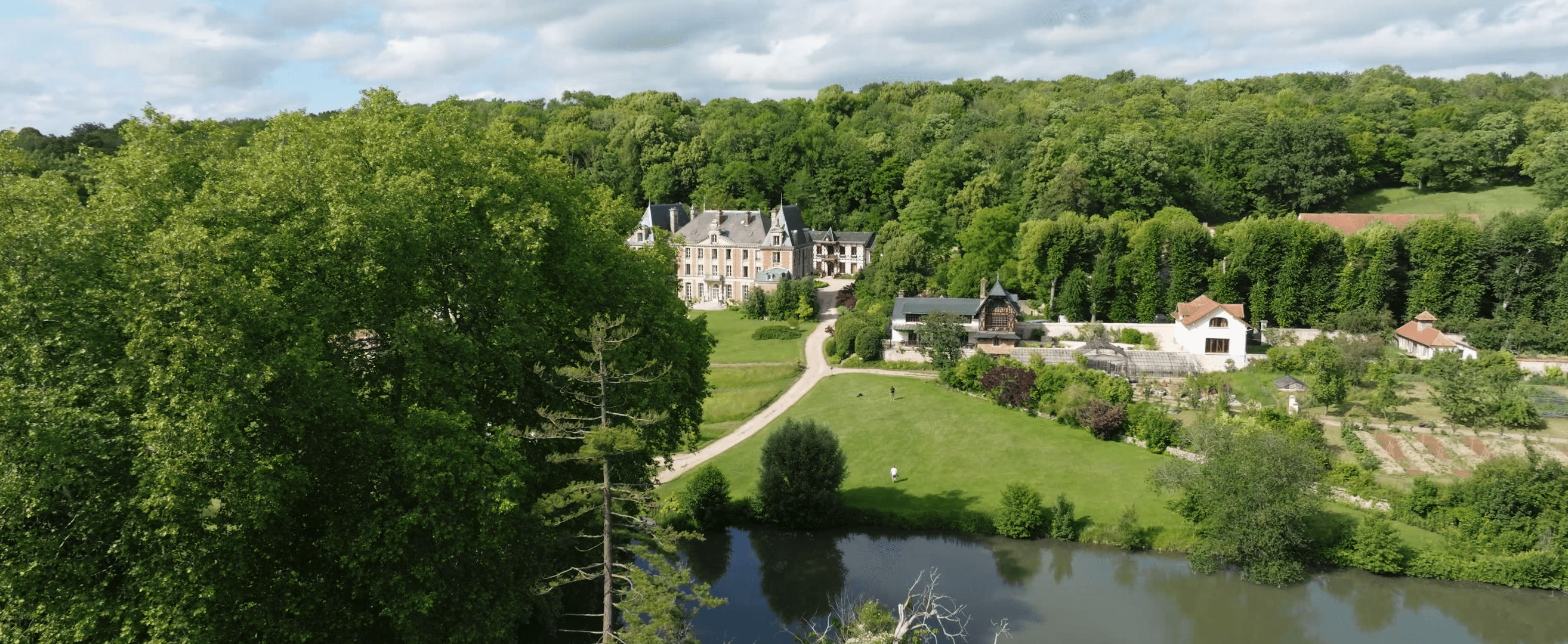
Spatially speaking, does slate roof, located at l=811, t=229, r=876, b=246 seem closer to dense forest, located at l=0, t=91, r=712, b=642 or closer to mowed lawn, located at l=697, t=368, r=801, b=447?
mowed lawn, located at l=697, t=368, r=801, b=447

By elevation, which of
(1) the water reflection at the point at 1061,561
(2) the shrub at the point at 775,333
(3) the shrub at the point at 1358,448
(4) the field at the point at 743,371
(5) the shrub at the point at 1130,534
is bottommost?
(1) the water reflection at the point at 1061,561

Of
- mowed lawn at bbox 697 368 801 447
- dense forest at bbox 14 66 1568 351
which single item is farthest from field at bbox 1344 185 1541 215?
mowed lawn at bbox 697 368 801 447

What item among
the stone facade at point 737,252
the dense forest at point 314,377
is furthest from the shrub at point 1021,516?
the stone facade at point 737,252

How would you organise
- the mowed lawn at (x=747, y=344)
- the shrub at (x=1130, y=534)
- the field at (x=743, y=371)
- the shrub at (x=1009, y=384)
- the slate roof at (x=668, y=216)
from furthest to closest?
the slate roof at (x=668, y=216) < the mowed lawn at (x=747, y=344) < the field at (x=743, y=371) < the shrub at (x=1009, y=384) < the shrub at (x=1130, y=534)

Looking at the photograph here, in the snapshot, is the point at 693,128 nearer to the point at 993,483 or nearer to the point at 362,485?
the point at 993,483

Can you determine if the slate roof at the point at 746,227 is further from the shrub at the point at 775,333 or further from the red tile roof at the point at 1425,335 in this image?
the red tile roof at the point at 1425,335

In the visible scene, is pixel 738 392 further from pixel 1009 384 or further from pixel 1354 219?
pixel 1354 219

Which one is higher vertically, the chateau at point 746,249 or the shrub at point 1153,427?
the chateau at point 746,249
